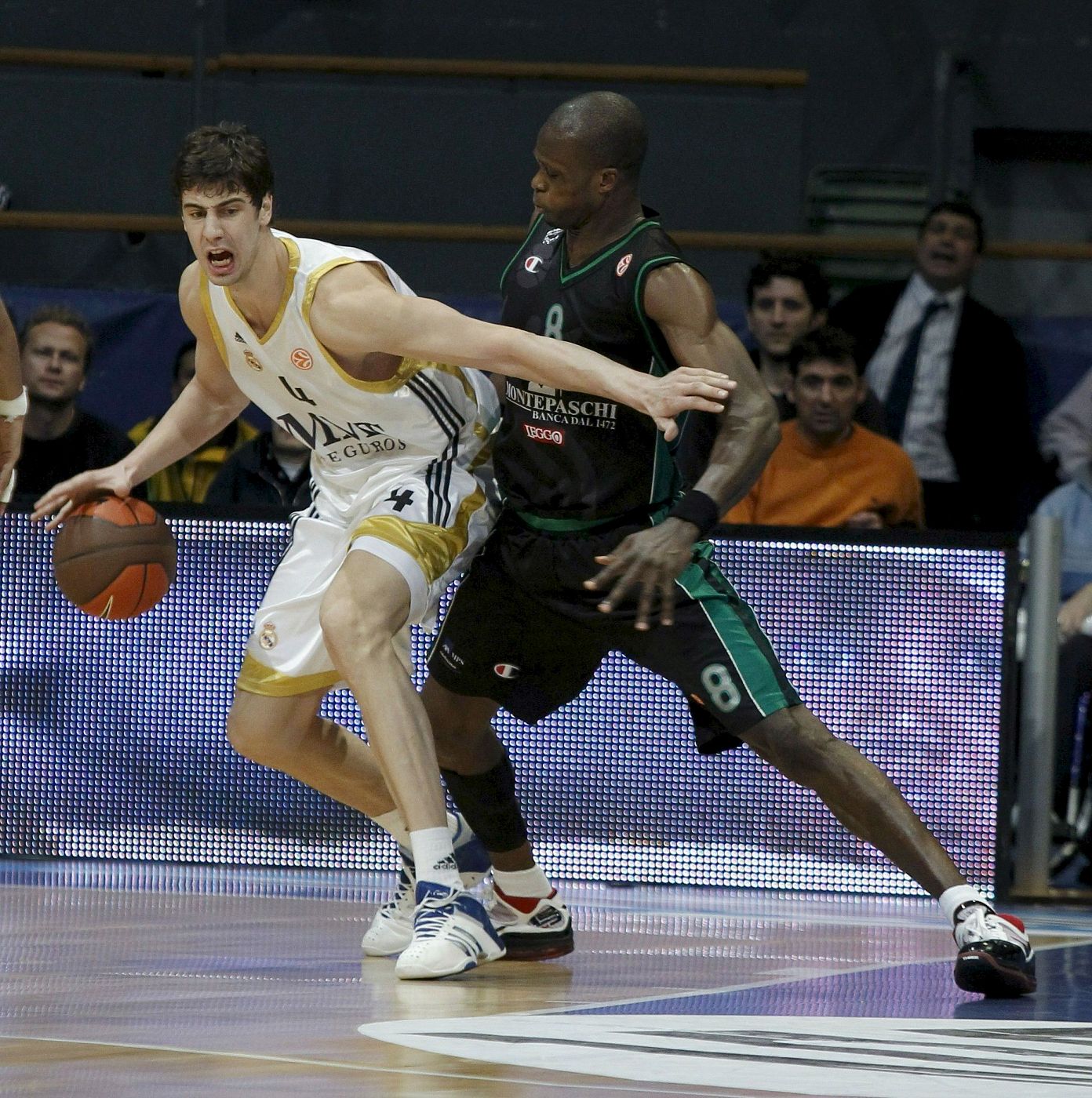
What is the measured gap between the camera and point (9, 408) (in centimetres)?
498

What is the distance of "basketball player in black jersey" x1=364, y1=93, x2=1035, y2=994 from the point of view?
3957 millimetres

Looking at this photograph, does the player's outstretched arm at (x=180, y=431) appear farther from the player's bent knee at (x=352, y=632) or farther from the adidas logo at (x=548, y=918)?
the adidas logo at (x=548, y=918)

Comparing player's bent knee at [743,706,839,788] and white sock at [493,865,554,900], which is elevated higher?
player's bent knee at [743,706,839,788]

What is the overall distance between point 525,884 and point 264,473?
2.59 m

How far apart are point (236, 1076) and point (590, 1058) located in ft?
1.76

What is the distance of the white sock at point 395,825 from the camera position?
449cm

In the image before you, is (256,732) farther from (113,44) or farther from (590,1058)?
(113,44)

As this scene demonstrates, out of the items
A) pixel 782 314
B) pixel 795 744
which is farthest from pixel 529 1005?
pixel 782 314

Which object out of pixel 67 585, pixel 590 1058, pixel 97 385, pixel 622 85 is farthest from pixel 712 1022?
pixel 622 85

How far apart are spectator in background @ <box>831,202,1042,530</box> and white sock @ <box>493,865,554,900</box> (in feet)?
10.4

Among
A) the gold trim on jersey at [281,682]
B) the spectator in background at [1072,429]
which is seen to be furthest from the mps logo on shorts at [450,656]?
the spectator in background at [1072,429]

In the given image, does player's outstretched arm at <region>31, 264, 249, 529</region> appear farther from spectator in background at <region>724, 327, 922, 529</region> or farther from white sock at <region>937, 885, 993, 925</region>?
spectator in background at <region>724, 327, 922, 529</region>

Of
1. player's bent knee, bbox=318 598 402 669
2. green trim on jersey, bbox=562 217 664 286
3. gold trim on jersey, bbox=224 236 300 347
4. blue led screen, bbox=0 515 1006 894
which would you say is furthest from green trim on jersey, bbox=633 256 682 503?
blue led screen, bbox=0 515 1006 894

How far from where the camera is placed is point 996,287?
9508 millimetres
